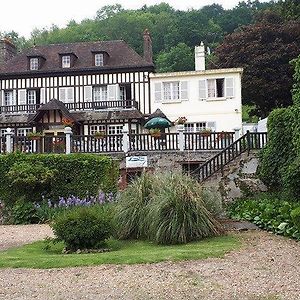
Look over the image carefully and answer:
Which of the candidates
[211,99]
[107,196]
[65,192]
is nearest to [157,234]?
[107,196]

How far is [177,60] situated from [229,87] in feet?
68.7

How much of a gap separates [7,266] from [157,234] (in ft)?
10.4

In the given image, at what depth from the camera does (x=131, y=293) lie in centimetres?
628

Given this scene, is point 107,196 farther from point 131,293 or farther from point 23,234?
point 131,293

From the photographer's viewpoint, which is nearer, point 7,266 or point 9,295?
point 9,295

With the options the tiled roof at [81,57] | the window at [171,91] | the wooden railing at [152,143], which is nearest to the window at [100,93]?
the tiled roof at [81,57]

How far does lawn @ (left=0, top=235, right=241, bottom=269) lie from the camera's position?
8.14m

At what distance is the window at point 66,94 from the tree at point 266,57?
11.2 metres

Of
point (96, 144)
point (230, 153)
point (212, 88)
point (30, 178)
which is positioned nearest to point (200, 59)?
point (212, 88)

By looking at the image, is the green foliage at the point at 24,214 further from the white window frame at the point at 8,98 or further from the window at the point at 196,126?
the white window frame at the point at 8,98

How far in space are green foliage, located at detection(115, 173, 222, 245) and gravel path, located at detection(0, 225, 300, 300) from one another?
→ 183 centimetres

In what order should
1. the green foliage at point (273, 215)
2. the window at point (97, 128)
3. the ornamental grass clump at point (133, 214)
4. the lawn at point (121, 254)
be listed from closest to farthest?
the lawn at point (121, 254), the green foliage at point (273, 215), the ornamental grass clump at point (133, 214), the window at point (97, 128)

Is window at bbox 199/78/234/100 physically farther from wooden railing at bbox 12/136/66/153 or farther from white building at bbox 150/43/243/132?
wooden railing at bbox 12/136/66/153

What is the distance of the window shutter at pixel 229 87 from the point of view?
30.2 metres
